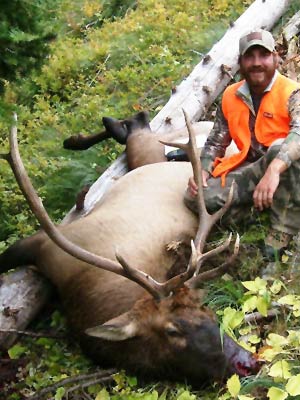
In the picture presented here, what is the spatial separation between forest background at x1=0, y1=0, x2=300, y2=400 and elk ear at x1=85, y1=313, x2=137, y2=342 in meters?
0.61

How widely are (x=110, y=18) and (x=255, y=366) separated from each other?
8519mm

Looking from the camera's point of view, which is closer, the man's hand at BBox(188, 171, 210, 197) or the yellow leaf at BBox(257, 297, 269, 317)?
the yellow leaf at BBox(257, 297, 269, 317)

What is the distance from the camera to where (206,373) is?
14.0ft

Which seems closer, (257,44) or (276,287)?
(276,287)

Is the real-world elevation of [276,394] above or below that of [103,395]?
above

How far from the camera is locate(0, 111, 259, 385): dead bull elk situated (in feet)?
14.3

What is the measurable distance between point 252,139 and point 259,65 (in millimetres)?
543

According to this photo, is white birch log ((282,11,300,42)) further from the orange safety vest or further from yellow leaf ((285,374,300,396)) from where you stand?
yellow leaf ((285,374,300,396))

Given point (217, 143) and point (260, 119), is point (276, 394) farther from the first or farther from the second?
point (217, 143)

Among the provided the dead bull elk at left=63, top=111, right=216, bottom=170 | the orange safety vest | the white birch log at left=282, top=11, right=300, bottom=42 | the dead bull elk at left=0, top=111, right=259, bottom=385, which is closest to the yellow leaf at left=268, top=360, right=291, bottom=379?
the dead bull elk at left=0, top=111, right=259, bottom=385

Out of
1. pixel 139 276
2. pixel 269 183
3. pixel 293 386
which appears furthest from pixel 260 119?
pixel 293 386

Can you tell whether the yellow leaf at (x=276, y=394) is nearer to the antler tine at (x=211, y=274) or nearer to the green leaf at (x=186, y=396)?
the green leaf at (x=186, y=396)

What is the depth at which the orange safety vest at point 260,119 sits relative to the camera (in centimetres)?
527

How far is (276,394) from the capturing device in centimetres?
373
